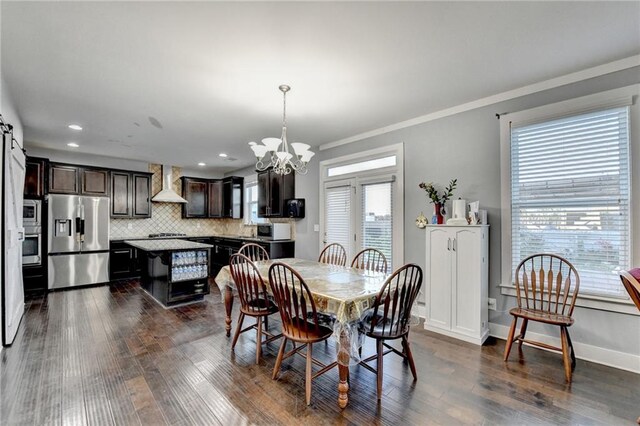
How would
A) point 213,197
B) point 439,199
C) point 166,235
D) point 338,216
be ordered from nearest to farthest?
point 439,199 < point 338,216 < point 166,235 < point 213,197

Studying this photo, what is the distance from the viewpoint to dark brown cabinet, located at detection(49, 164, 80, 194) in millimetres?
5316

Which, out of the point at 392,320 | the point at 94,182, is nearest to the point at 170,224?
the point at 94,182

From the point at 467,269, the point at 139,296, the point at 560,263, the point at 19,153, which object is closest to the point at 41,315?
the point at 139,296

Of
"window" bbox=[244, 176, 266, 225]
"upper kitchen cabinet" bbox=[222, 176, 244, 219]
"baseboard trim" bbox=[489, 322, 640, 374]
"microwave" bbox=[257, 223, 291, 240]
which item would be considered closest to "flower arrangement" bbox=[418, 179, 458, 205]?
"baseboard trim" bbox=[489, 322, 640, 374]

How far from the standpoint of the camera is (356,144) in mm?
4648

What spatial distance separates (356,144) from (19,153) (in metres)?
4.31

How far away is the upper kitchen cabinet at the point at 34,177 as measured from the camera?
4785 millimetres

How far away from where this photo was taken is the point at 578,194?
271cm

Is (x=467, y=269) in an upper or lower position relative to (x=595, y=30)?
lower

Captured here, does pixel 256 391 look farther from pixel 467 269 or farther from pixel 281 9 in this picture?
pixel 281 9

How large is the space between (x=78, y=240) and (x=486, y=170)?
22.2 feet

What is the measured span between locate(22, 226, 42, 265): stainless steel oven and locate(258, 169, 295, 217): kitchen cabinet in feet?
12.2

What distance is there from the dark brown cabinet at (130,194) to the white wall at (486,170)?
15.9 feet

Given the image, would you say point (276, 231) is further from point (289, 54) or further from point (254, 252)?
point (289, 54)
